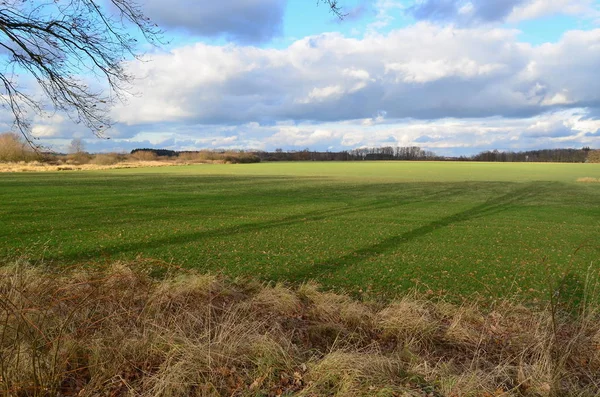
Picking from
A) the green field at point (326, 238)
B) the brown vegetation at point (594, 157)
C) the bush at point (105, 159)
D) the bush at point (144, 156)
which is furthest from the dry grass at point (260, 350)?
the brown vegetation at point (594, 157)

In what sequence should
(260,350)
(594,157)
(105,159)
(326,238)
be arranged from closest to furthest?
(260,350), (326,238), (105,159), (594,157)

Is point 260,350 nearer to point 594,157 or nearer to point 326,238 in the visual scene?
point 326,238

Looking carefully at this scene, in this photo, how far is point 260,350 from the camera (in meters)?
4.16

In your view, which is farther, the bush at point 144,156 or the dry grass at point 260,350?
the bush at point 144,156

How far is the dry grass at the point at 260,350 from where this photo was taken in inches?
144

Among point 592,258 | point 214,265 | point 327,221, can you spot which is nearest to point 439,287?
point 214,265

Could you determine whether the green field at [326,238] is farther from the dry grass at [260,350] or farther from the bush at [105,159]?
the bush at [105,159]

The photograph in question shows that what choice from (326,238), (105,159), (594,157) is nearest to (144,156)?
(105,159)

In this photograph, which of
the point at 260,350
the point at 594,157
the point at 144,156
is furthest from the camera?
the point at 594,157

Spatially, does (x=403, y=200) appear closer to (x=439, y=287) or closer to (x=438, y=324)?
(x=439, y=287)

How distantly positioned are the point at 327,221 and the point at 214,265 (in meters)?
8.88

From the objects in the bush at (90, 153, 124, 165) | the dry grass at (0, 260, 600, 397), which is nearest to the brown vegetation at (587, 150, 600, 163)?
the bush at (90, 153, 124, 165)

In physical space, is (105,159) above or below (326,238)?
above

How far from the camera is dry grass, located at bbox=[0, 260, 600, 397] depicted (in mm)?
3646
